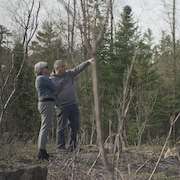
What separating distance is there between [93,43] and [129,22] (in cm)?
3325

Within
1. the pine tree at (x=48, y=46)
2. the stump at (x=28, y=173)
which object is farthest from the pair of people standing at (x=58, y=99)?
the pine tree at (x=48, y=46)

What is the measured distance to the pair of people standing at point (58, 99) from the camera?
6332 mm

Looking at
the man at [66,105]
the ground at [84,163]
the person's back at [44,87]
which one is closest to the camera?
Result: the ground at [84,163]

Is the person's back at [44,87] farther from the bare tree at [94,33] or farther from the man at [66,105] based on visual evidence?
the bare tree at [94,33]

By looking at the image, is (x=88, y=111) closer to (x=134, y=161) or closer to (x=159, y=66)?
(x=159, y=66)

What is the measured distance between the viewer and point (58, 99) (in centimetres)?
691

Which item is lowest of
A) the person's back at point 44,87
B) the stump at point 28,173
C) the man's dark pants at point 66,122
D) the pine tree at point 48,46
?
the stump at point 28,173

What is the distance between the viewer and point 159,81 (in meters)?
33.6

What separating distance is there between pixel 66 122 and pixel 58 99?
0.38 m

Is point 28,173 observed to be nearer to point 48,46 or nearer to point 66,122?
point 66,122

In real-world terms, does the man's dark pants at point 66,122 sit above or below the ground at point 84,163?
above

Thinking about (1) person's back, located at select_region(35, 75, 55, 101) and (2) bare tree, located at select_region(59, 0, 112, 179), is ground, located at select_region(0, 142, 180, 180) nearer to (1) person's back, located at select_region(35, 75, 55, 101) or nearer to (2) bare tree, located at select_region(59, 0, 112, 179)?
(1) person's back, located at select_region(35, 75, 55, 101)

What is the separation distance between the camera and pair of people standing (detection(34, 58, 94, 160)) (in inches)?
249

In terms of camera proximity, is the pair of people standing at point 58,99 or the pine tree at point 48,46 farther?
the pine tree at point 48,46
